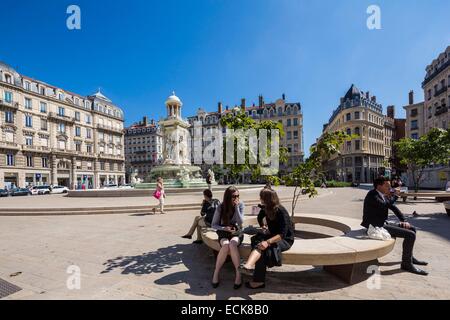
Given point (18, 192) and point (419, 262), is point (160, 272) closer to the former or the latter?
point (419, 262)

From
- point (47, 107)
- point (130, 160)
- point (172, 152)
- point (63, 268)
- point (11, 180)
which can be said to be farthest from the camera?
point (130, 160)

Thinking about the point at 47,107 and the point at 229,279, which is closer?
the point at 229,279

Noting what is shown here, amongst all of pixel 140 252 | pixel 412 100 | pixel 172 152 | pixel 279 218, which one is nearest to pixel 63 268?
pixel 140 252

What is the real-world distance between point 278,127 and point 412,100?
7007 cm

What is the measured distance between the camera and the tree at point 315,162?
6219 mm

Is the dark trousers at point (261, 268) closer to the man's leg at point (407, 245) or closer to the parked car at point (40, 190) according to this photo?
the man's leg at point (407, 245)

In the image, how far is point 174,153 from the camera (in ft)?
99.9

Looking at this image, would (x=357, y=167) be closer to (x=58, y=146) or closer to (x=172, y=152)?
(x=172, y=152)

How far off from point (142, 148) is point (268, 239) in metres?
88.3

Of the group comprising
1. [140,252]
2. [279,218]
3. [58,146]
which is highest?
[58,146]

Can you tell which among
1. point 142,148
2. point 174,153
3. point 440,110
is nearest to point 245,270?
point 174,153

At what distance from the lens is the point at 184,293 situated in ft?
13.6

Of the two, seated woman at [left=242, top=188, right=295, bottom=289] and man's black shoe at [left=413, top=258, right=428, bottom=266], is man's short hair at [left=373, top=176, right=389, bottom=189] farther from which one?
seated woman at [left=242, top=188, right=295, bottom=289]

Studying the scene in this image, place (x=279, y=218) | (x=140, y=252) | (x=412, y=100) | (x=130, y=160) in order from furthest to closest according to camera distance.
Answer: (x=130, y=160)
(x=412, y=100)
(x=140, y=252)
(x=279, y=218)
